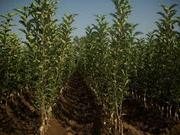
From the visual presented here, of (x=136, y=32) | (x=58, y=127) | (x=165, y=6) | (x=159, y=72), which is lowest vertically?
(x=58, y=127)

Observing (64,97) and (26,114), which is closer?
(26,114)

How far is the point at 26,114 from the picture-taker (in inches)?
1487

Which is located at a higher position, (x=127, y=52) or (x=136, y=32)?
(x=136, y=32)

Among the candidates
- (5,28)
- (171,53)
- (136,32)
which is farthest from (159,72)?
(5,28)

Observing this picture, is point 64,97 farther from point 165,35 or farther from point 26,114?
point 165,35

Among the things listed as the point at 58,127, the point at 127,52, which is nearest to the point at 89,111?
the point at 58,127

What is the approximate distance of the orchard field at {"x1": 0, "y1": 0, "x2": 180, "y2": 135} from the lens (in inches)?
1176

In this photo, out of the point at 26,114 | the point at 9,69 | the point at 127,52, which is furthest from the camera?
the point at 9,69

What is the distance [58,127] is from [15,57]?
39.7 ft

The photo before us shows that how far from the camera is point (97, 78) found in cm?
4084

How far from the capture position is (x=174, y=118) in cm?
3928

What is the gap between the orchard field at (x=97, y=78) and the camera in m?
29.9

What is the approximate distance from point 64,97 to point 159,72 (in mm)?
17170

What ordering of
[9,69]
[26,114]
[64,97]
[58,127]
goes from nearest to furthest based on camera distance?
1. [58,127]
2. [26,114]
3. [9,69]
4. [64,97]
